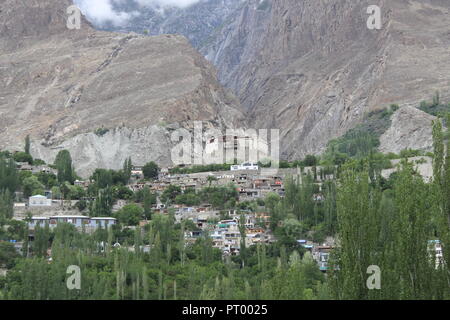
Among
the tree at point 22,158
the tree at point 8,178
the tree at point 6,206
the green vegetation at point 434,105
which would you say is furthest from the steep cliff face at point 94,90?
the tree at point 6,206

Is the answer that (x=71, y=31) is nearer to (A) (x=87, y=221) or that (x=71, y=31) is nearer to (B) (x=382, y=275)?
(A) (x=87, y=221)

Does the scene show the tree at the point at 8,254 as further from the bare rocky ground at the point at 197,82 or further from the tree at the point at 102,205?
the bare rocky ground at the point at 197,82

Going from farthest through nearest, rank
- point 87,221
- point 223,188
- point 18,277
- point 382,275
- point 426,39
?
point 426,39, point 223,188, point 87,221, point 18,277, point 382,275

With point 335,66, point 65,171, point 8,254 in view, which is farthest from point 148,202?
point 335,66

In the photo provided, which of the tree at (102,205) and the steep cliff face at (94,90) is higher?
the steep cliff face at (94,90)

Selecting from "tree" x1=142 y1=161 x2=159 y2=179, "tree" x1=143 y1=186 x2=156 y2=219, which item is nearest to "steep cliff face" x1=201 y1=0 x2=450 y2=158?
"tree" x1=142 y1=161 x2=159 y2=179
